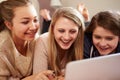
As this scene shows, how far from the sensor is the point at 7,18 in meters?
1.19

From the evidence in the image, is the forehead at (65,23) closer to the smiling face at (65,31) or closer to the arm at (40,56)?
the smiling face at (65,31)

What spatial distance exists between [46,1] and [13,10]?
1623mm

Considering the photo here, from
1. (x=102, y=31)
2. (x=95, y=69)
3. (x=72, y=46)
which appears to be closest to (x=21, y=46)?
(x=72, y=46)

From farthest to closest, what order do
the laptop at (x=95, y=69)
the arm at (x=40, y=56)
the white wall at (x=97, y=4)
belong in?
the white wall at (x=97, y=4), the arm at (x=40, y=56), the laptop at (x=95, y=69)

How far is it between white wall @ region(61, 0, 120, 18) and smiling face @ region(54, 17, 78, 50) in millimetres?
1499

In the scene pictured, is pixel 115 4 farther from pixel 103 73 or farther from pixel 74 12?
pixel 103 73

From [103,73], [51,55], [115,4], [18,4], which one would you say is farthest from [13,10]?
[115,4]

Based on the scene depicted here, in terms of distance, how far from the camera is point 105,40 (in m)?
1.10

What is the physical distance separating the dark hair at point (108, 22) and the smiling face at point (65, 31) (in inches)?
5.0

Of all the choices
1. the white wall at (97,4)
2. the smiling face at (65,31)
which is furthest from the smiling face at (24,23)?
the white wall at (97,4)

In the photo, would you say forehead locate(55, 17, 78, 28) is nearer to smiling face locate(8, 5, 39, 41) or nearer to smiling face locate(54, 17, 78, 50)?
smiling face locate(54, 17, 78, 50)

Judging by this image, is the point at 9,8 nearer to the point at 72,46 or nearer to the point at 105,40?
the point at 72,46

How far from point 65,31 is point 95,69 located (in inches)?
14.1

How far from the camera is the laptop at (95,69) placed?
2.42 ft
